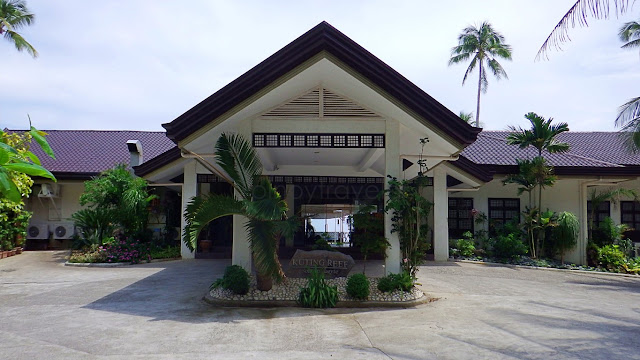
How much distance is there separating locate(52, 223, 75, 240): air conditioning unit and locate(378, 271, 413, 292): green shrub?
14122 mm

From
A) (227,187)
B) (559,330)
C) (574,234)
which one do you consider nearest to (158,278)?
(227,187)

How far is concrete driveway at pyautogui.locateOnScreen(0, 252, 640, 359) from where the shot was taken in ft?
19.1

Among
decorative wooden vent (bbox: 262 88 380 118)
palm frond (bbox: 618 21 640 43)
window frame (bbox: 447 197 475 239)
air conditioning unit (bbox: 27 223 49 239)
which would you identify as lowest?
air conditioning unit (bbox: 27 223 49 239)

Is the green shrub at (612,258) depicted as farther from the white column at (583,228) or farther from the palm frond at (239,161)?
the palm frond at (239,161)

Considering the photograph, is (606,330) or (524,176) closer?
(606,330)

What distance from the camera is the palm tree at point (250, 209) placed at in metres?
Result: 8.27

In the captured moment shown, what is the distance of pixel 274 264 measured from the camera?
8570 millimetres

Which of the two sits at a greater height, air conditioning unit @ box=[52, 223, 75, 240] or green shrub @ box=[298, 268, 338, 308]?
air conditioning unit @ box=[52, 223, 75, 240]

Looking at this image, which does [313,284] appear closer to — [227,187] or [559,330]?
[559,330]

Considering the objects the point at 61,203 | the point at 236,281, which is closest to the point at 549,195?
the point at 236,281

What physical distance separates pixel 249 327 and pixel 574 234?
43.5 ft

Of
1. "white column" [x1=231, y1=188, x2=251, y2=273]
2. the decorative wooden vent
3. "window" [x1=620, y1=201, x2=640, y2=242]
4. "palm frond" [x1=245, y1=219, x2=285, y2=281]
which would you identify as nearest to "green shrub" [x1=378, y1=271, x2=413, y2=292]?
"palm frond" [x1=245, y1=219, x2=285, y2=281]

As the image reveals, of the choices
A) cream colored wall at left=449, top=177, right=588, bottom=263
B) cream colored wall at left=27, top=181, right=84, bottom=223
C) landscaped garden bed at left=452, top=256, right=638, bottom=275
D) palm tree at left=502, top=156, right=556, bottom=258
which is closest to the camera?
landscaped garden bed at left=452, top=256, right=638, bottom=275

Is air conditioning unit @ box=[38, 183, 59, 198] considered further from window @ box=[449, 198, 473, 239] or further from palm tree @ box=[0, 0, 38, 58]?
window @ box=[449, 198, 473, 239]
